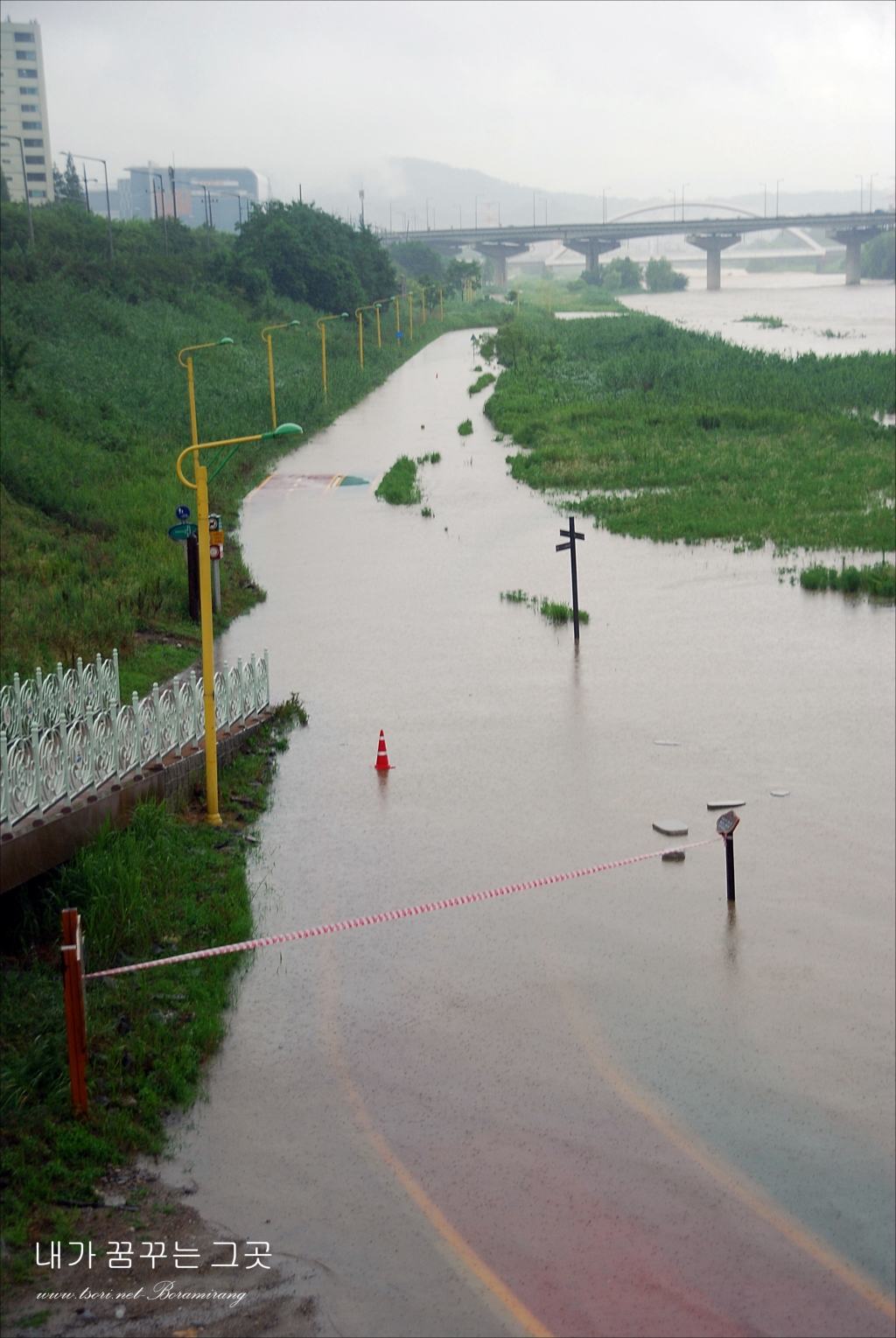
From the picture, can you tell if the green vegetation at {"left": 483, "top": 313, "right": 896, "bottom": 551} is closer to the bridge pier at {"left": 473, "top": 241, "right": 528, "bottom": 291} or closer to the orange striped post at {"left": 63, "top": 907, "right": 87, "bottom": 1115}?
the orange striped post at {"left": 63, "top": 907, "right": 87, "bottom": 1115}

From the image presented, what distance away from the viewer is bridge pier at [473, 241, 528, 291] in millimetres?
163250

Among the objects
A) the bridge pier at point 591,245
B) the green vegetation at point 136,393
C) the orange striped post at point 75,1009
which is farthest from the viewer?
the bridge pier at point 591,245

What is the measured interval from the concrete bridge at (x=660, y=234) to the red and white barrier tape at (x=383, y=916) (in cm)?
14012

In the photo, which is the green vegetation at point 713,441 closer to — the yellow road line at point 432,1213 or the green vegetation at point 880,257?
the yellow road line at point 432,1213

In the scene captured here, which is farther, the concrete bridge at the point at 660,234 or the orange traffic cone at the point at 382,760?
the concrete bridge at the point at 660,234

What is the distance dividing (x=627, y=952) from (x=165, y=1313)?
4.99 metres

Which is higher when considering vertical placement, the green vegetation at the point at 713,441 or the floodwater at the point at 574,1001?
the green vegetation at the point at 713,441

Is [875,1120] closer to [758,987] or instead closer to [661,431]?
[758,987]

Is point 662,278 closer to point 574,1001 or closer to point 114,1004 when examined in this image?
point 574,1001

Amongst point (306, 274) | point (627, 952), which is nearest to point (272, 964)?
point (627, 952)

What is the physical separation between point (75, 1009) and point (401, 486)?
2792 centimetres

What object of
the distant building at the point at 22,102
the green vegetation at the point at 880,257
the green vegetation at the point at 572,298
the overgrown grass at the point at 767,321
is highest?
the distant building at the point at 22,102

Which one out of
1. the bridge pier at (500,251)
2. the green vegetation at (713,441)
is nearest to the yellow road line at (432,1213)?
the green vegetation at (713,441)

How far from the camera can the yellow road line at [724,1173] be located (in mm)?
6953
